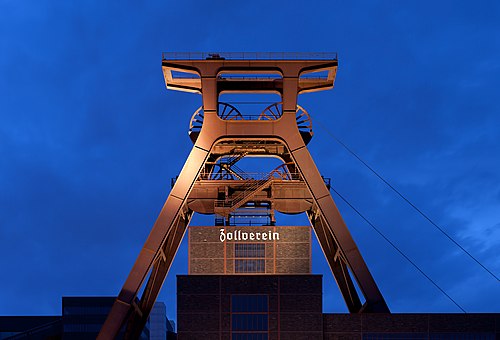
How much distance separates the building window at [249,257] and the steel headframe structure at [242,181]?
2349 millimetres

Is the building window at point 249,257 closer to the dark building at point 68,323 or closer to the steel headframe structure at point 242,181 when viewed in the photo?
the steel headframe structure at point 242,181

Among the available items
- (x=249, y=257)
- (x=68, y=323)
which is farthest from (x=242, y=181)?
(x=68, y=323)

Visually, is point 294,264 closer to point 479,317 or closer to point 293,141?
point 293,141

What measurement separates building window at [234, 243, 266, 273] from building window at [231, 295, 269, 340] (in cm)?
710

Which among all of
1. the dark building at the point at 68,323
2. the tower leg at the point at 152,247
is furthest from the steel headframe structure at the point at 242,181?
the dark building at the point at 68,323

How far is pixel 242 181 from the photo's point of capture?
4194 centimetres

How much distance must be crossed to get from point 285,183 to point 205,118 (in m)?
6.64

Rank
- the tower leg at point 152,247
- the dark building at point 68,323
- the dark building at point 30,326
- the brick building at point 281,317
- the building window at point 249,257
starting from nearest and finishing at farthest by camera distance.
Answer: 1. the brick building at point 281,317
2. the tower leg at point 152,247
3. the building window at point 249,257
4. the dark building at point 68,323
5. the dark building at point 30,326

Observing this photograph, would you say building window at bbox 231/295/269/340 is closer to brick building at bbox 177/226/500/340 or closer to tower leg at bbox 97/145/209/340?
brick building at bbox 177/226/500/340

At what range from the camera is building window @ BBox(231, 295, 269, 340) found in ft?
111

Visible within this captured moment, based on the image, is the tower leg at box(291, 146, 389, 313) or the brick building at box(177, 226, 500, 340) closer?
the brick building at box(177, 226, 500, 340)

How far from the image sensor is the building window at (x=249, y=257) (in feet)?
135

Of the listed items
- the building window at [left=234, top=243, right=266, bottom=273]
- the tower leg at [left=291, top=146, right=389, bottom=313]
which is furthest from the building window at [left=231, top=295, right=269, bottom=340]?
the building window at [left=234, top=243, right=266, bottom=273]

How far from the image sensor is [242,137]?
39875 mm
